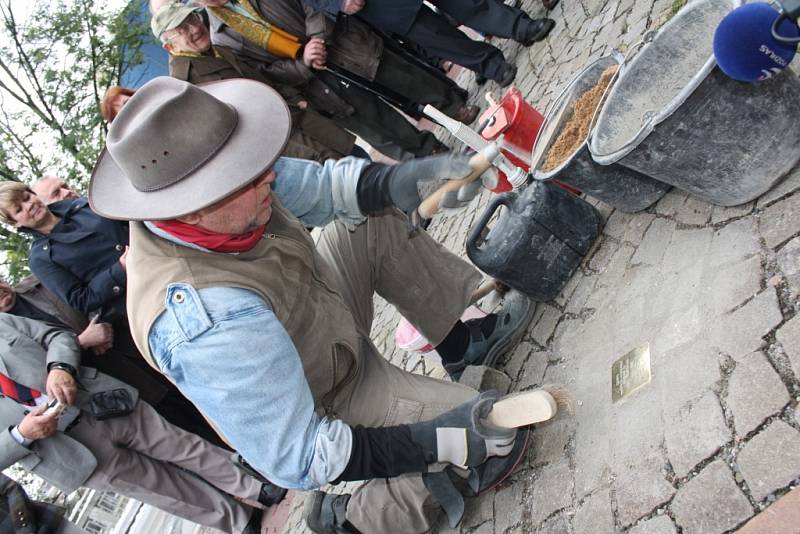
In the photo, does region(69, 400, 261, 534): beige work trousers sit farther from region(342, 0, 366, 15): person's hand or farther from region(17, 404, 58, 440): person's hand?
region(342, 0, 366, 15): person's hand

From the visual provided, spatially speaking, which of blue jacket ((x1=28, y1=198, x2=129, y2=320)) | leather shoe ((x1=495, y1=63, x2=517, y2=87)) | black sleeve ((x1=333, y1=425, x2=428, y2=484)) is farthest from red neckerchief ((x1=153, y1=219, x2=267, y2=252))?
leather shoe ((x1=495, y1=63, x2=517, y2=87))

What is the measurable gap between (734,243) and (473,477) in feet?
4.94

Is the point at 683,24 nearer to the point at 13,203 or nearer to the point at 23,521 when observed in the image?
the point at 13,203

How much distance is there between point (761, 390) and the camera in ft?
6.86

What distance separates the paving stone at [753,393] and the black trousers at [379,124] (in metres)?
Result: 3.73

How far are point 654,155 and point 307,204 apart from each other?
1.56m

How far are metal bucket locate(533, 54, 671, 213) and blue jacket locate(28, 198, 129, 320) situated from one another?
2552mm

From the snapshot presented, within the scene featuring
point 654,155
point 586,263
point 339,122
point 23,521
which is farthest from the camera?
point 339,122

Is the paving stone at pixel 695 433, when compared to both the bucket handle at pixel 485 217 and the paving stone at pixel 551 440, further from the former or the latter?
the bucket handle at pixel 485 217

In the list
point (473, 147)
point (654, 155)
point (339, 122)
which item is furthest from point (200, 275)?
point (339, 122)

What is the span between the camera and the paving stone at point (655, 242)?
9.36 feet

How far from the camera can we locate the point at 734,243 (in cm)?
248

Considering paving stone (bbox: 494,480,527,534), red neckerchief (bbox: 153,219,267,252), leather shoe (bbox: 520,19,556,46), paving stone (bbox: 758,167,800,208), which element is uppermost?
paving stone (bbox: 758,167,800,208)

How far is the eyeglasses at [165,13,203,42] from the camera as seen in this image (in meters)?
4.38
